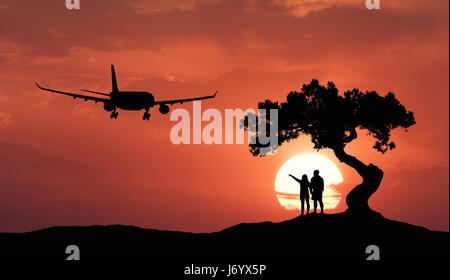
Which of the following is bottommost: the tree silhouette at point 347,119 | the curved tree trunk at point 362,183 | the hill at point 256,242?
the hill at point 256,242

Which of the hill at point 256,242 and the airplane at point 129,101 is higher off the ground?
→ the airplane at point 129,101

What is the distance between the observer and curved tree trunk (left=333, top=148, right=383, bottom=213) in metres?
42.9

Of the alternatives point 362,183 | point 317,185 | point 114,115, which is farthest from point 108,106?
point 362,183

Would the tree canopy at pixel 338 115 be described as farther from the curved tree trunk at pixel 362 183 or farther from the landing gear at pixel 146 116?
the landing gear at pixel 146 116

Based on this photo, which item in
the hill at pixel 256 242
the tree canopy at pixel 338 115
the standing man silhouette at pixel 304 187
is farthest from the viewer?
the tree canopy at pixel 338 115

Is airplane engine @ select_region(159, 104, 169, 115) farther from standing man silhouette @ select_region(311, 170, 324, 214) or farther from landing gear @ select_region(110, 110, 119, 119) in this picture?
standing man silhouette @ select_region(311, 170, 324, 214)

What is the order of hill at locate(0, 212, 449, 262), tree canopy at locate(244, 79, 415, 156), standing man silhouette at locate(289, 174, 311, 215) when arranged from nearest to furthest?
1. hill at locate(0, 212, 449, 262)
2. standing man silhouette at locate(289, 174, 311, 215)
3. tree canopy at locate(244, 79, 415, 156)

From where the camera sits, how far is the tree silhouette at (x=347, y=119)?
42.8m

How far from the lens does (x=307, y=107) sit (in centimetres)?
4334

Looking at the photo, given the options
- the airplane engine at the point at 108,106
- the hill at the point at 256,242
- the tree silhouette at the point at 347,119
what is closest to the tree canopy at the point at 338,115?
the tree silhouette at the point at 347,119

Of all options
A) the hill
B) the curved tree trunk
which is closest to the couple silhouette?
the hill

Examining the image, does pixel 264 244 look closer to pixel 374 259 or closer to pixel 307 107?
pixel 374 259

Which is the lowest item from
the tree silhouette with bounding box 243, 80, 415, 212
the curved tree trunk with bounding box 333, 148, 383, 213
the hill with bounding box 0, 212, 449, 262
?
the hill with bounding box 0, 212, 449, 262

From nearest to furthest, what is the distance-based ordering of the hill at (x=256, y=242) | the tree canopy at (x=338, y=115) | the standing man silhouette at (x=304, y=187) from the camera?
the hill at (x=256, y=242)
the standing man silhouette at (x=304, y=187)
the tree canopy at (x=338, y=115)
